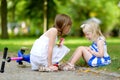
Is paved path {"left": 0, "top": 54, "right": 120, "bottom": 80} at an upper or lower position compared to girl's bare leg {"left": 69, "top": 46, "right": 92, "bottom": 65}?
lower

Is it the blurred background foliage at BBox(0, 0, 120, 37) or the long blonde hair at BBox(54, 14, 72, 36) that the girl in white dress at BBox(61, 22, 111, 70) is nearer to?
the long blonde hair at BBox(54, 14, 72, 36)

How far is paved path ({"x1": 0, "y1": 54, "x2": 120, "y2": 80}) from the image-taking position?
809cm

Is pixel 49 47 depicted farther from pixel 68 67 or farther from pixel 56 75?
pixel 56 75

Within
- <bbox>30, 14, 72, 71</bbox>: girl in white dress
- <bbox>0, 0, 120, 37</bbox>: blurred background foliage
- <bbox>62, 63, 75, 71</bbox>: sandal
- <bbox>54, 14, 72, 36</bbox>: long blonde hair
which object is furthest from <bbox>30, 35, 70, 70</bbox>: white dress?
<bbox>0, 0, 120, 37</bbox>: blurred background foliage

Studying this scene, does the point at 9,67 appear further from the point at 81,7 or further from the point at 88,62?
the point at 81,7

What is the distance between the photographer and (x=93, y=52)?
9.50m

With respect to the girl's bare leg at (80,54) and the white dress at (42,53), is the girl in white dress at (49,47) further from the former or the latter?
the girl's bare leg at (80,54)

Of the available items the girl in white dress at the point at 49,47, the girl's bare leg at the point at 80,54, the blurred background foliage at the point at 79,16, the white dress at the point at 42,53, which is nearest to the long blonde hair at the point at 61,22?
the girl in white dress at the point at 49,47

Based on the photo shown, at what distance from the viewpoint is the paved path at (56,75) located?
8.09 metres

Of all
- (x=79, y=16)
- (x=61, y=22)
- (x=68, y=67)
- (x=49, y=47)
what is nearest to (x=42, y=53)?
(x=49, y=47)

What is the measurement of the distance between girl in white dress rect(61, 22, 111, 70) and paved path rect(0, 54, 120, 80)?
28 centimetres

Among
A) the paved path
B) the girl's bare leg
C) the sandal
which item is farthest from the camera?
the girl's bare leg

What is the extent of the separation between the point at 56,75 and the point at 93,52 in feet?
4.36

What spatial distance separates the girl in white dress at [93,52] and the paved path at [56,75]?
279 mm
